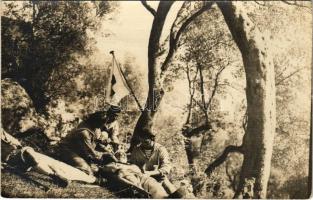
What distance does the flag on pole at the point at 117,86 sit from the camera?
243 cm

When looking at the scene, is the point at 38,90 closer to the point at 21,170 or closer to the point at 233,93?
the point at 21,170

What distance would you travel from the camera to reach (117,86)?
2434mm

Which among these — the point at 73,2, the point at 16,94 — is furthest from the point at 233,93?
the point at 16,94

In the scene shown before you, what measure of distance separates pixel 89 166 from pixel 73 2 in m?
0.76

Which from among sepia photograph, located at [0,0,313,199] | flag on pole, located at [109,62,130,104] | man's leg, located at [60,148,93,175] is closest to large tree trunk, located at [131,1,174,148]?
sepia photograph, located at [0,0,313,199]

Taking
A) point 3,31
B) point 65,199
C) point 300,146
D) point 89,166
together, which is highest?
point 3,31

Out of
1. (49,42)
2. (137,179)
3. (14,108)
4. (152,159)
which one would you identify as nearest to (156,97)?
(152,159)

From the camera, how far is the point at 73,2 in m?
2.44

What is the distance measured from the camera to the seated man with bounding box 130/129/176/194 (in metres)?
2.45

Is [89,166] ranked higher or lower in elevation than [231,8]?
lower

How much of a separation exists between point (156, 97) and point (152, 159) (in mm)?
289

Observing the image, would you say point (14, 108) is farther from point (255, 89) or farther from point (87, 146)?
point (255, 89)

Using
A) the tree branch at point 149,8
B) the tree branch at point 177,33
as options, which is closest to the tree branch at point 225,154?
the tree branch at point 177,33

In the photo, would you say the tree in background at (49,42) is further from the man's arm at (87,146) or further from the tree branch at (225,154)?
the tree branch at (225,154)
